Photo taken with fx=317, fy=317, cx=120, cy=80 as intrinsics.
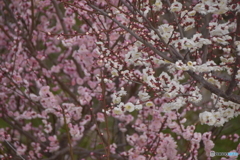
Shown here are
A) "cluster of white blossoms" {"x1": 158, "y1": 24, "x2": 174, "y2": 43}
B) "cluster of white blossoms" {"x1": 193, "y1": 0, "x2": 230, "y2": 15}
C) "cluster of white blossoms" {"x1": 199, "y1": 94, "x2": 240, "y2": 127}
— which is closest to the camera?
"cluster of white blossoms" {"x1": 193, "y1": 0, "x2": 230, "y2": 15}

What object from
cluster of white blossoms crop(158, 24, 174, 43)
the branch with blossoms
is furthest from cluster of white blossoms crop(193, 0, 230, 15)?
cluster of white blossoms crop(158, 24, 174, 43)

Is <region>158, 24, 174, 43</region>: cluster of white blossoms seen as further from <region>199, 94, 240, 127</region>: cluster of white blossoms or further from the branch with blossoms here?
<region>199, 94, 240, 127</region>: cluster of white blossoms

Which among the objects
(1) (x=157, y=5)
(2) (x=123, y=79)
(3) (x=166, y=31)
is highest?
(1) (x=157, y=5)

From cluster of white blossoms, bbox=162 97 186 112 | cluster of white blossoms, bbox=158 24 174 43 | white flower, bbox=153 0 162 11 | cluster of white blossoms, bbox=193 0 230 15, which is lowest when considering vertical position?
cluster of white blossoms, bbox=162 97 186 112

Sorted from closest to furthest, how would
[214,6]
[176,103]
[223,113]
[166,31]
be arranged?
[214,6]
[166,31]
[176,103]
[223,113]

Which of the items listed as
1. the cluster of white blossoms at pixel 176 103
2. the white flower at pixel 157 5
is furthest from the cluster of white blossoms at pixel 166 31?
the cluster of white blossoms at pixel 176 103

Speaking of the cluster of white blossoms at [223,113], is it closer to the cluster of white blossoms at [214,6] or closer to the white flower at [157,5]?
the cluster of white blossoms at [214,6]

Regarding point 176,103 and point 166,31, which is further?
point 176,103

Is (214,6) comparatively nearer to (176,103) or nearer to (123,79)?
(176,103)

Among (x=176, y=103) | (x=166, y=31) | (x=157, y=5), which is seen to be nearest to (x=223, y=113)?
(x=176, y=103)

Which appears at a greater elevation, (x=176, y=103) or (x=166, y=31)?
(x=166, y=31)

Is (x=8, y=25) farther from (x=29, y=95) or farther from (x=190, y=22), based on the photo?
(x=190, y=22)

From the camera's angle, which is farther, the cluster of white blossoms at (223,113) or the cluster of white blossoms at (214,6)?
the cluster of white blossoms at (223,113)

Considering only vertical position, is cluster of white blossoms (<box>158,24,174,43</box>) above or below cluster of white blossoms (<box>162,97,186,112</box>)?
above
